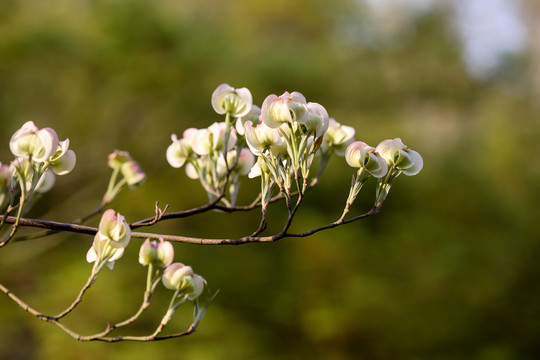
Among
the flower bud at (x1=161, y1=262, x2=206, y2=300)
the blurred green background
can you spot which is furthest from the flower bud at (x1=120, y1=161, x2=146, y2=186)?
the blurred green background

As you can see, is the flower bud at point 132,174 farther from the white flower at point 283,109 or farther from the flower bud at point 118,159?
the white flower at point 283,109

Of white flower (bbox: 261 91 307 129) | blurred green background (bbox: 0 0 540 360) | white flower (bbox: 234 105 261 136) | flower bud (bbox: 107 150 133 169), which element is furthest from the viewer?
blurred green background (bbox: 0 0 540 360)

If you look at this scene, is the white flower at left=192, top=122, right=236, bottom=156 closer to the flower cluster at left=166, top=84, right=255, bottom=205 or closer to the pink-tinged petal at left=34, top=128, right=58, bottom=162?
the flower cluster at left=166, top=84, right=255, bottom=205

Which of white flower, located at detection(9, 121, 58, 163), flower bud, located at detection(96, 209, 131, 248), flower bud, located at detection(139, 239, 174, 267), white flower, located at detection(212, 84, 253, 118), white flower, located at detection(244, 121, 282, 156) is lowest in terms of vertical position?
flower bud, located at detection(96, 209, 131, 248)

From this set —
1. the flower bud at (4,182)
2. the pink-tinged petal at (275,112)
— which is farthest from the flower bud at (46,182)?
the pink-tinged petal at (275,112)

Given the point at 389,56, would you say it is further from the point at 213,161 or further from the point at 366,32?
the point at 213,161
